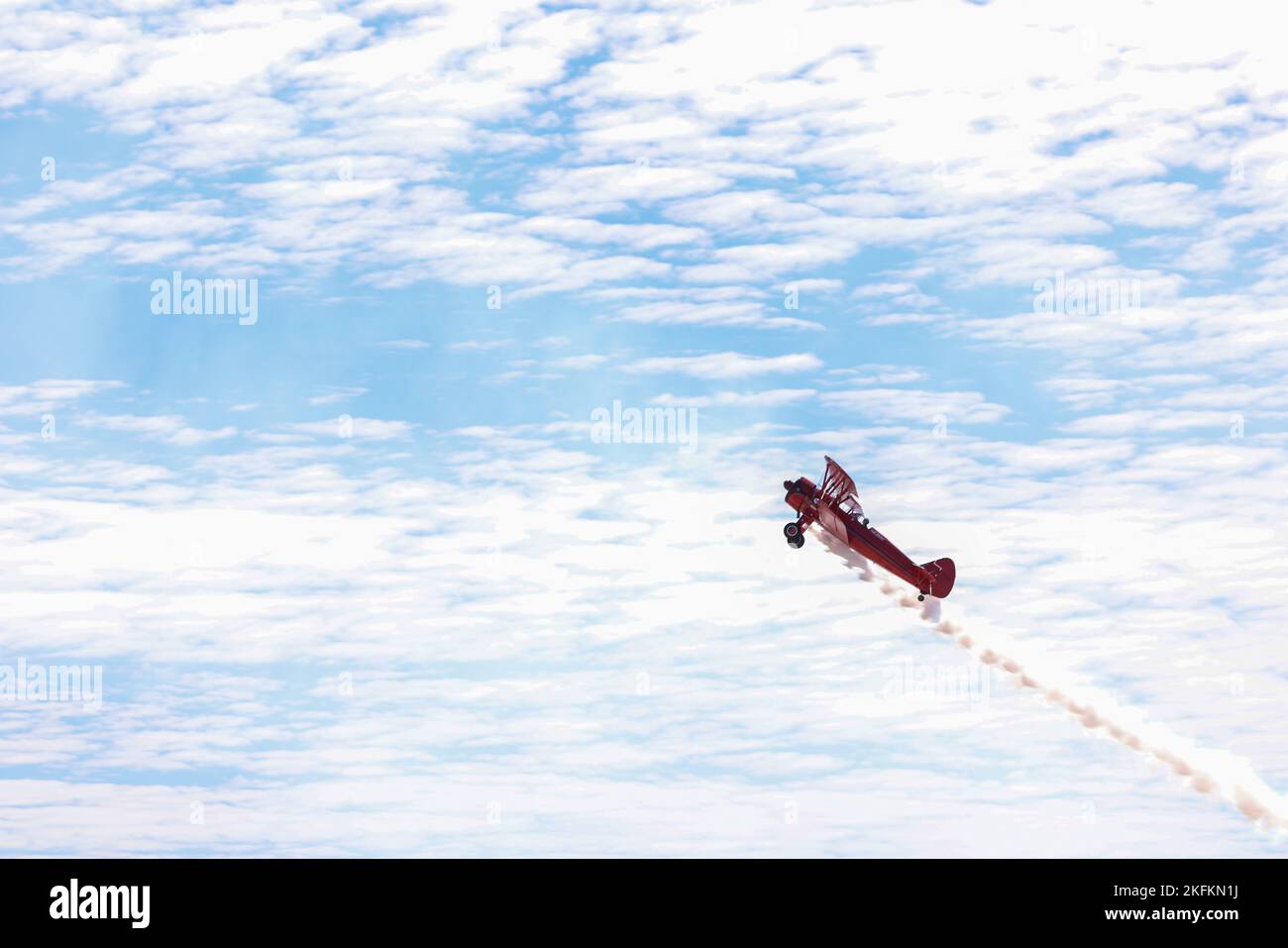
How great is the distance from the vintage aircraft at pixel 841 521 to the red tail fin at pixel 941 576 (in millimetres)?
1050

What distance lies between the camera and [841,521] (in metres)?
140

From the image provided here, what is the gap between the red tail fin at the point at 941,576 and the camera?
477ft

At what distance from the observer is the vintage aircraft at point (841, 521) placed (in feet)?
458

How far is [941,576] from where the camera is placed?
478ft

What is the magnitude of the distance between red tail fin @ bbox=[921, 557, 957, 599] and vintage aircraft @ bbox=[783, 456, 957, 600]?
1050 mm

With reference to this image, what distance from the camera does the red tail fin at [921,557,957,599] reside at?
477ft

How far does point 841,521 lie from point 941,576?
1063cm
